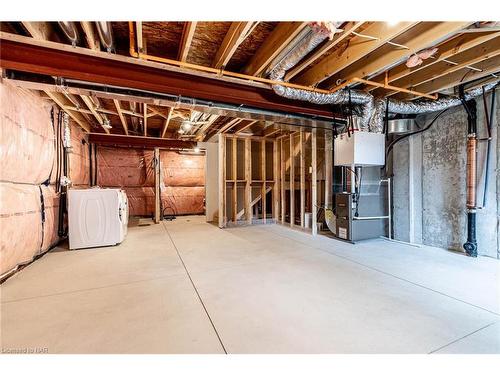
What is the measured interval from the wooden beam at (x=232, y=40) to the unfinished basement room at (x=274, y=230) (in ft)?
0.07

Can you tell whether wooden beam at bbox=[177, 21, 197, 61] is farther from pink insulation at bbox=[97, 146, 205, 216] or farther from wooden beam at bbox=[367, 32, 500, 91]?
pink insulation at bbox=[97, 146, 205, 216]

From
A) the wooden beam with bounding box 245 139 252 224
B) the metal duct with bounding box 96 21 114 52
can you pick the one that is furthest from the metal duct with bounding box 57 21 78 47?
the wooden beam with bounding box 245 139 252 224

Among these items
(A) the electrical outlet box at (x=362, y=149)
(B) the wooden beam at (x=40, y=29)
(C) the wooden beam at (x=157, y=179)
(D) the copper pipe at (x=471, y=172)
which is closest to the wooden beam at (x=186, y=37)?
(B) the wooden beam at (x=40, y=29)

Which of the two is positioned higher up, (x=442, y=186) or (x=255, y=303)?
(x=442, y=186)

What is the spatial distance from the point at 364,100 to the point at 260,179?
334 cm

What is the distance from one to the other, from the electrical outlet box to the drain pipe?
105 centimetres

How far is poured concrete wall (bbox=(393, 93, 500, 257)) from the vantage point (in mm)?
3141

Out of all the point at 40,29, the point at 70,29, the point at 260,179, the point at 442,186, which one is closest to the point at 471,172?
the point at 442,186

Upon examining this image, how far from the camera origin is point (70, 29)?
1866mm

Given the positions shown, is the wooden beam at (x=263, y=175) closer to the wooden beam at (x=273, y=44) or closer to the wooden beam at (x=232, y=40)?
the wooden beam at (x=273, y=44)

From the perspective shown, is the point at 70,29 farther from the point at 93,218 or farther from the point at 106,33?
the point at 93,218

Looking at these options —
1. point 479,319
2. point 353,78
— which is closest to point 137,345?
point 479,319

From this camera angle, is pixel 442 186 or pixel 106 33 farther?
pixel 442 186
